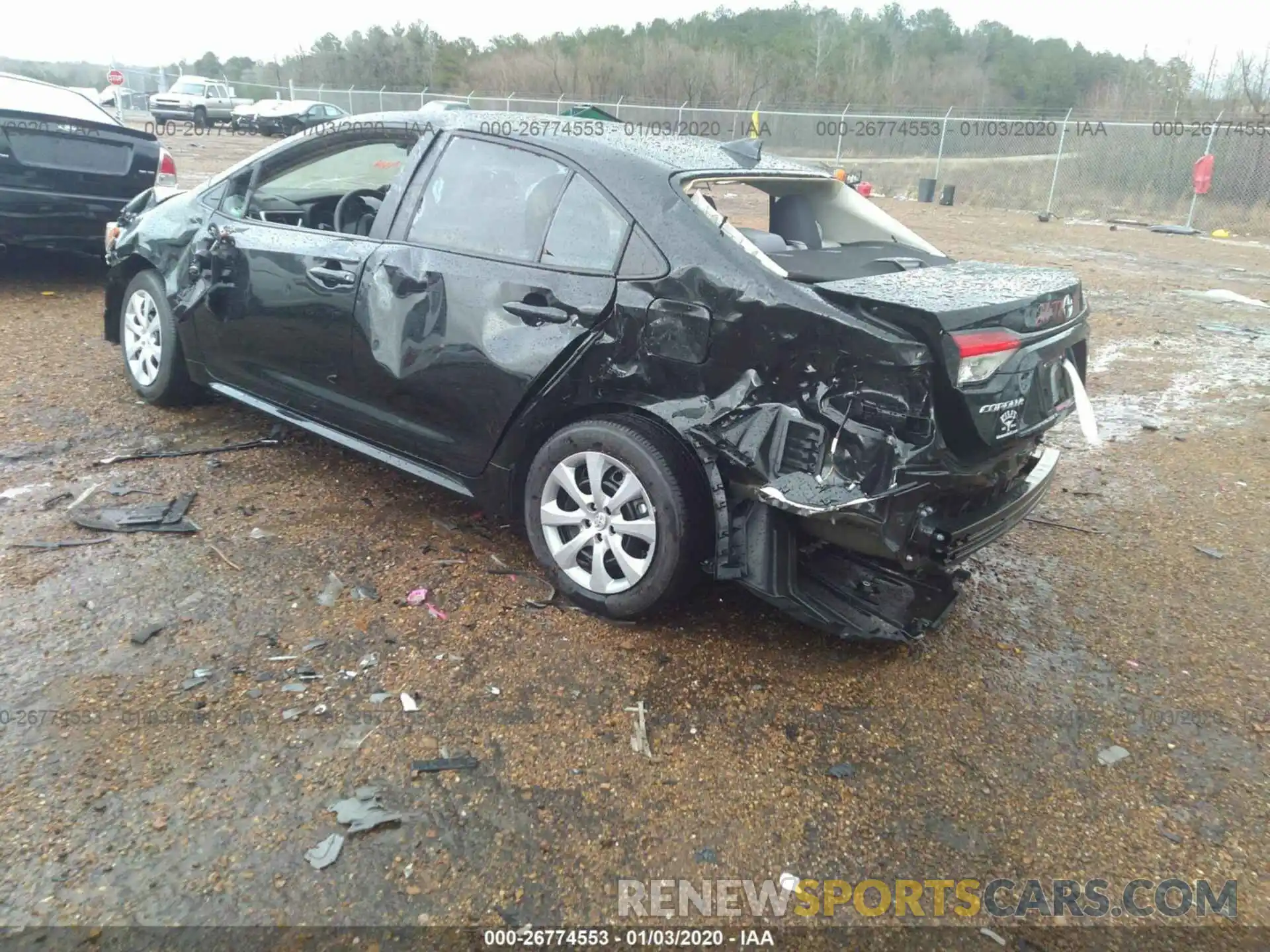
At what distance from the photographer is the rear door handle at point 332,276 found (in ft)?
12.1

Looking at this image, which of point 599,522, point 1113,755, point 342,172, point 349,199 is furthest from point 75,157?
point 1113,755

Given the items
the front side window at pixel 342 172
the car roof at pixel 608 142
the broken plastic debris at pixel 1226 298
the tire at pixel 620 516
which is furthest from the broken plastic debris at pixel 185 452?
the broken plastic debris at pixel 1226 298

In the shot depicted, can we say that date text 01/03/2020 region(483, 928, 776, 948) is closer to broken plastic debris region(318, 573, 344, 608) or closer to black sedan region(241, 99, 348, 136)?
broken plastic debris region(318, 573, 344, 608)

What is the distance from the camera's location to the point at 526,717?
272 centimetres

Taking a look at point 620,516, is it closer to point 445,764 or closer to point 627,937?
point 445,764

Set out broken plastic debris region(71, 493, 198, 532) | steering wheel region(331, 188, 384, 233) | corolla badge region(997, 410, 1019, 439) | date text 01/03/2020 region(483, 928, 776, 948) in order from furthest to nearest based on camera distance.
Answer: steering wheel region(331, 188, 384, 233), broken plastic debris region(71, 493, 198, 532), corolla badge region(997, 410, 1019, 439), date text 01/03/2020 region(483, 928, 776, 948)

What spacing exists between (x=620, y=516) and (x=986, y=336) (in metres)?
1.31

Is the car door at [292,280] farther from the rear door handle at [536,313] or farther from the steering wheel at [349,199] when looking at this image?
the rear door handle at [536,313]

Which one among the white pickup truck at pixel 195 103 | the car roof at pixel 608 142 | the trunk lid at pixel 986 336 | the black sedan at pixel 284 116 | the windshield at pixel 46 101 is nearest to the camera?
the trunk lid at pixel 986 336

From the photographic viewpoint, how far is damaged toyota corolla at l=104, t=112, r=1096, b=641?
269 centimetres

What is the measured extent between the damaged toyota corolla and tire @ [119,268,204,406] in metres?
0.77

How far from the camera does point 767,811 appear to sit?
2.42 metres

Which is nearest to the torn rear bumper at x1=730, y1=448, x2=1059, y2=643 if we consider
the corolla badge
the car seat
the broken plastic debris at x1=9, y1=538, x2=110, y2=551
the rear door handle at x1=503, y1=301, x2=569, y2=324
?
the corolla badge

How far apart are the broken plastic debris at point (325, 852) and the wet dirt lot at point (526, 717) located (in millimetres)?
25
